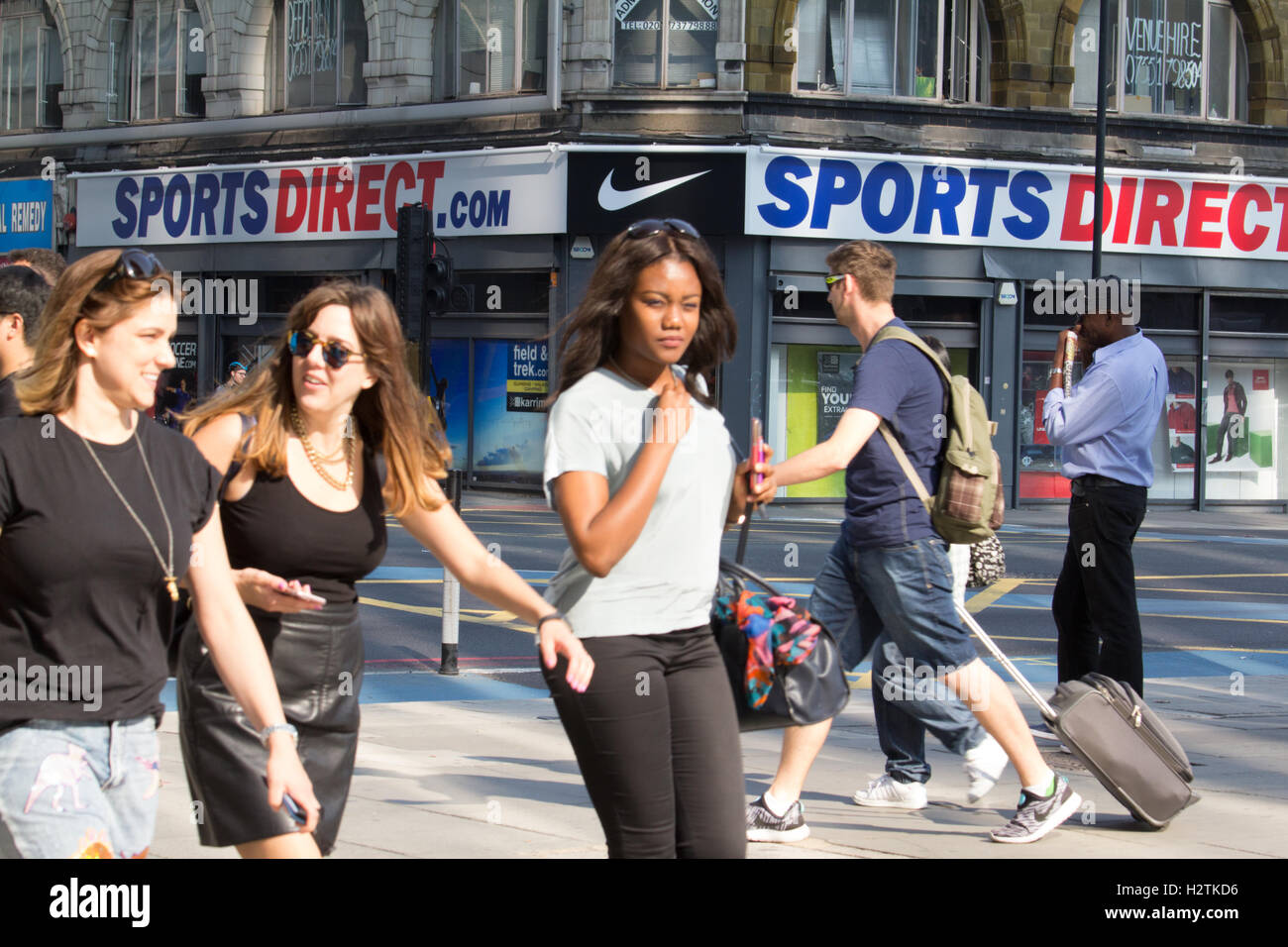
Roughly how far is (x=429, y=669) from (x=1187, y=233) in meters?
18.5

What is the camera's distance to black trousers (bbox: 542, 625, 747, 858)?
11.4 feet

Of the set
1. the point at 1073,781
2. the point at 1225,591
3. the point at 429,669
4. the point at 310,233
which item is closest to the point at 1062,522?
the point at 1225,591

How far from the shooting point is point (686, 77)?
75.3 ft

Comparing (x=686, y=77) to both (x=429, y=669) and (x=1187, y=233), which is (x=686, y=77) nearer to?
(x=1187, y=233)

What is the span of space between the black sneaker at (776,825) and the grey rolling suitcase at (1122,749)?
95 centimetres

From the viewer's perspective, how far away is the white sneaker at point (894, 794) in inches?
243

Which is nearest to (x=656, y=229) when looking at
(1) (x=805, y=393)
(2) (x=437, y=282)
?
(2) (x=437, y=282)

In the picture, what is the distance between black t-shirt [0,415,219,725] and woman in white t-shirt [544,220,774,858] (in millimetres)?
865

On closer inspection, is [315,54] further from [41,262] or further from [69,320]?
[69,320]

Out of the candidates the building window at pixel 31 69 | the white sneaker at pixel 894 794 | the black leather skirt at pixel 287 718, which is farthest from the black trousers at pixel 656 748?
the building window at pixel 31 69

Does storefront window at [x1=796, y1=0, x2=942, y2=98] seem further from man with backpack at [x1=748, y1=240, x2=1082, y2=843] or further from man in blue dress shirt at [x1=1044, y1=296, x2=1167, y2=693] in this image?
man with backpack at [x1=748, y1=240, x2=1082, y2=843]

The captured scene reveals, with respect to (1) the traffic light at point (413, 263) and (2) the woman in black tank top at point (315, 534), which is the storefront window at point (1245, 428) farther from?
(2) the woman in black tank top at point (315, 534)

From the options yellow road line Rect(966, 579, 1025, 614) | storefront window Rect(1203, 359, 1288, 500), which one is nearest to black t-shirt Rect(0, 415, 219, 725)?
yellow road line Rect(966, 579, 1025, 614)
